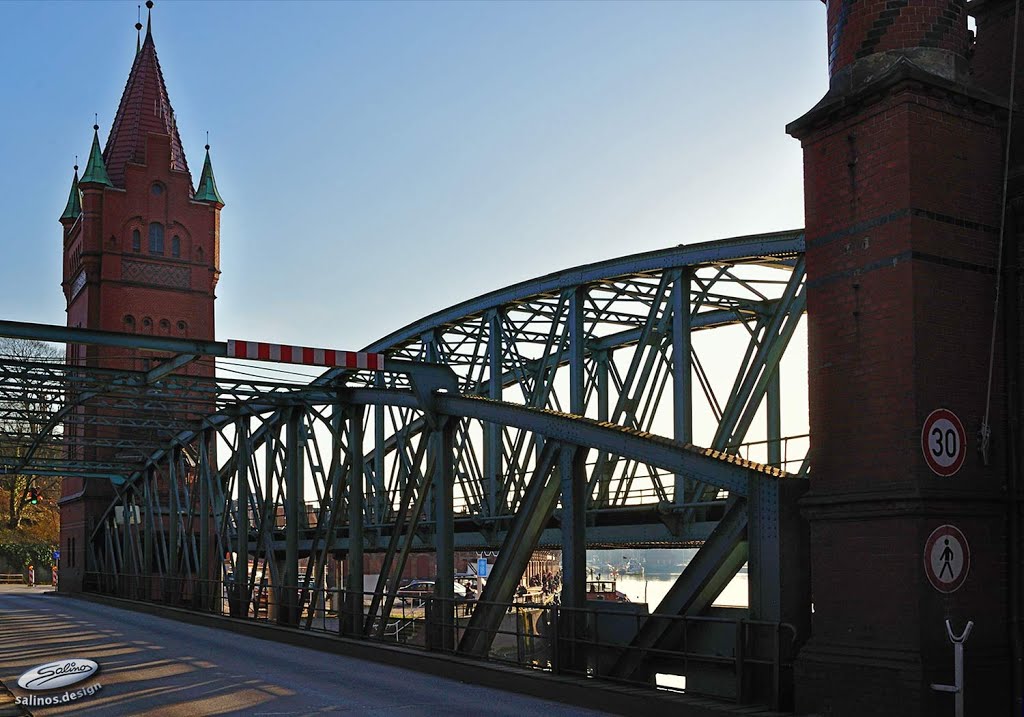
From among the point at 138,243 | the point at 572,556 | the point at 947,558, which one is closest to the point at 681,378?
the point at 572,556

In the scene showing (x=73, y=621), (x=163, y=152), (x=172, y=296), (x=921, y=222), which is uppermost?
(x=163, y=152)

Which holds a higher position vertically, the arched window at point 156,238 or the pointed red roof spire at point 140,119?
the pointed red roof spire at point 140,119

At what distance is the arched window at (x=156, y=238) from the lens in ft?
227

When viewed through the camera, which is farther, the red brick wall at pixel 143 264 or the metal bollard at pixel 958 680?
the red brick wall at pixel 143 264

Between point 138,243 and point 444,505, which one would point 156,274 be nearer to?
point 138,243

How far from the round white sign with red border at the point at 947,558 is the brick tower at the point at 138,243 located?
56868 millimetres

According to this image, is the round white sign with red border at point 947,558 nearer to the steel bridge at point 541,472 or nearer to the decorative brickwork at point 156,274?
the steel bridge at point 541,472

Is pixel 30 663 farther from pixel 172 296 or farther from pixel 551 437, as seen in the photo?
pixel 172 296

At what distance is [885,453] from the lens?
1180cm

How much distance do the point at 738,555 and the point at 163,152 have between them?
207 feet

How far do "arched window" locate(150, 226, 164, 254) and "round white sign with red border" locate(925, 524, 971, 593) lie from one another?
6246 centimetres

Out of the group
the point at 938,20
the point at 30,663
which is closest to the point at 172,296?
the point at 30,663

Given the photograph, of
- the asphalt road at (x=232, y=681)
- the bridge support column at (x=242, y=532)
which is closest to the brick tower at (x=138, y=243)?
the bridge support column at (x=242, y=532)

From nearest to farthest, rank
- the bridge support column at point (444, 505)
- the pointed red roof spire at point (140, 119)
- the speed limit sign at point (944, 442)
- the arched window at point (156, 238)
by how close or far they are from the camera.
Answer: the speed limit sign at point (944, 442)
the bridge support column at point (444, 505)
the arched window at point (156, 238)
the pointed red roof spire at point (140, 119)
